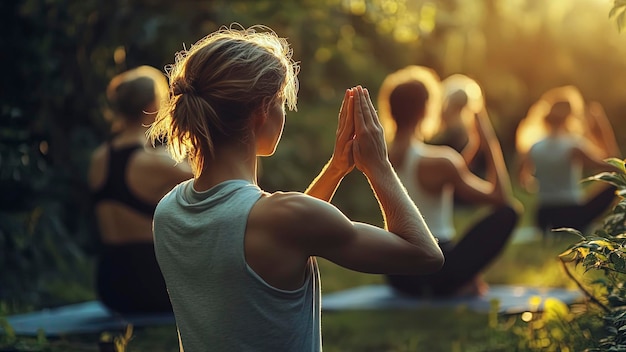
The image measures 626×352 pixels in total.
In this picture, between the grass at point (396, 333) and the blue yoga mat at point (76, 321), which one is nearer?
the grass at point (396, 333)

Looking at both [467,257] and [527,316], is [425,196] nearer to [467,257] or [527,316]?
[467,257]

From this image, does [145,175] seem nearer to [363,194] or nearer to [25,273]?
[25,273]

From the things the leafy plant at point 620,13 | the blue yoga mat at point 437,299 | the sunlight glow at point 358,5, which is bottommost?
the blue yoga mat at point 437,299

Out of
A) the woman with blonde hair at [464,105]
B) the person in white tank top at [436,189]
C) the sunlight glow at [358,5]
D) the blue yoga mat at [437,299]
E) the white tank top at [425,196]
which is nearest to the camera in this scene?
the blue yoga mat at [437,299]

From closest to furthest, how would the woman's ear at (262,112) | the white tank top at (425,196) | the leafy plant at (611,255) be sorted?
the woman's ear at (262,112) < the leafy plant at (611,255) < the white tank top at (425,196)

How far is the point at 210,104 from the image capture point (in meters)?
2.54

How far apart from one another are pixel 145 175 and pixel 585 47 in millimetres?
17782

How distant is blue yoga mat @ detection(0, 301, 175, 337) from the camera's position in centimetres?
556

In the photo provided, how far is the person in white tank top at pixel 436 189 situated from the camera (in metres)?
6.74

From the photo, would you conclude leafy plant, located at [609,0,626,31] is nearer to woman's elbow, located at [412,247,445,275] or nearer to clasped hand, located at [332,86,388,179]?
clasped hand, located at [332,86,388,179]

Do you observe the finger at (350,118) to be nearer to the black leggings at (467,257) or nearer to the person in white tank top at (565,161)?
the black leggings at (467,257)

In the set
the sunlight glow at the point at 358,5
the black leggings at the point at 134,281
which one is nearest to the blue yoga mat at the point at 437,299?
the black leggings at the point at 134,281

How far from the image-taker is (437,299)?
6.79 meters

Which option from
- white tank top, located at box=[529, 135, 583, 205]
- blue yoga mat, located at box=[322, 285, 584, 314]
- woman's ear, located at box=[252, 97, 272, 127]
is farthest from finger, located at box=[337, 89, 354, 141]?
white tank top, located at box=[529, 135, 583, 205]
